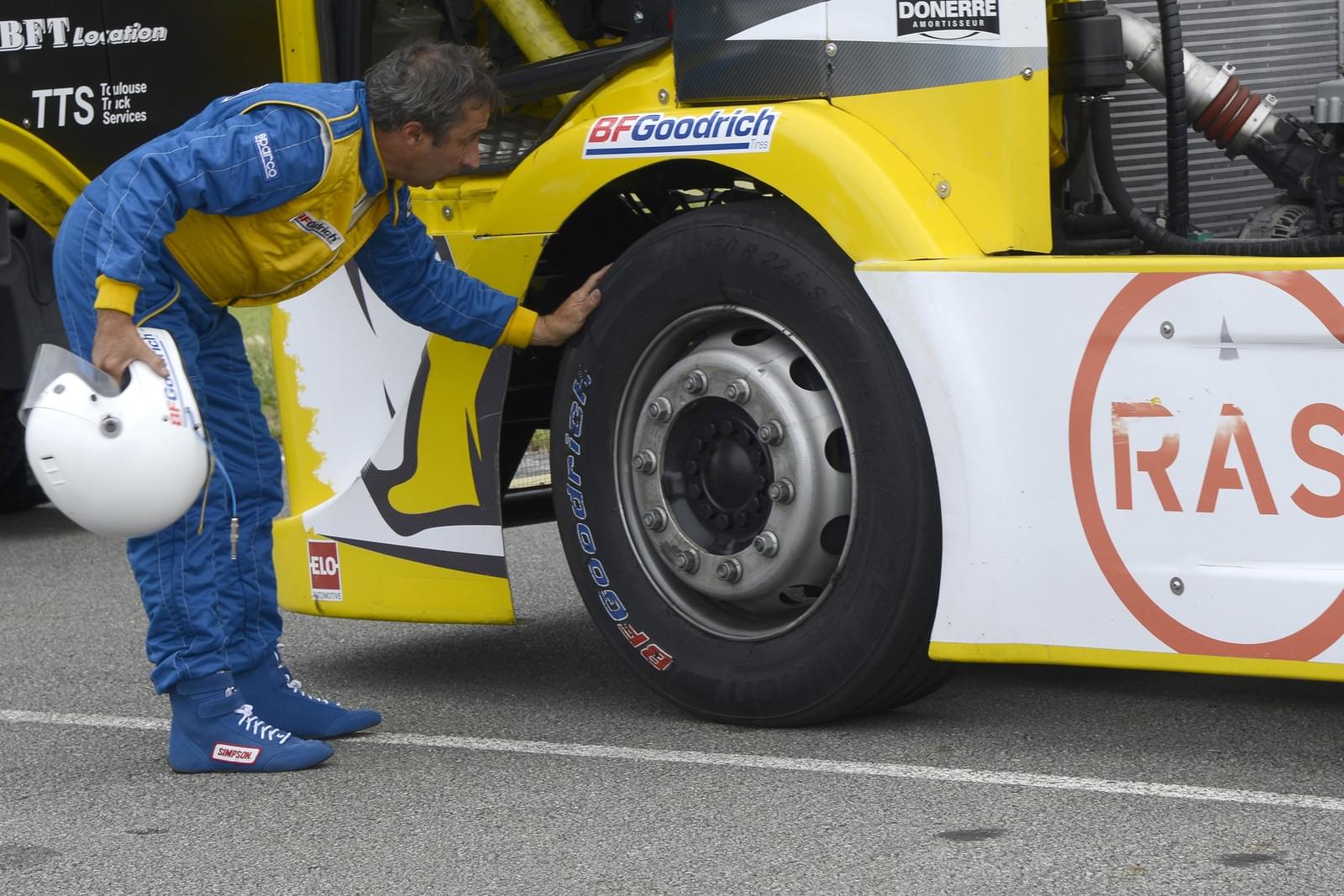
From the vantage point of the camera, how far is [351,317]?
514 centimetres

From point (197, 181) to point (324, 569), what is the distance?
134 centimetres

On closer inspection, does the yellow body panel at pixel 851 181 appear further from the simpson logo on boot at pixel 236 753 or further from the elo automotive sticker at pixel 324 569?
the simpson logo on boot at pixel 236 753

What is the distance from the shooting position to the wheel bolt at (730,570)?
443 cm

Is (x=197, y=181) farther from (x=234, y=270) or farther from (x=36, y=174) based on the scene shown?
(x=36, y=174)

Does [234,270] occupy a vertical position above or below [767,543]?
above

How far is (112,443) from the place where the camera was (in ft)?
13.1

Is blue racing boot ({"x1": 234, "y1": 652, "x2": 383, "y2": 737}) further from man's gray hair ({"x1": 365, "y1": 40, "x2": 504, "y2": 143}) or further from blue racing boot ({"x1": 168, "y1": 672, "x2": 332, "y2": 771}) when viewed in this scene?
man's gray hair ({"x1": 365, "y1": 40, "x2": 504, "y2": 143})

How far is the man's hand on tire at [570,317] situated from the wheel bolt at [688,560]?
565mm

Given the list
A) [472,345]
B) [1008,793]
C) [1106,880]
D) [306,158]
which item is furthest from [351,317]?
[1106,880]

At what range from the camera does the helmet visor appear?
13.3 feet

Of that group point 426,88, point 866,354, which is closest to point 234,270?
point 426,88

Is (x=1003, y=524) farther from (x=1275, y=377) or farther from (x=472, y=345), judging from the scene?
(x=472, y=345)

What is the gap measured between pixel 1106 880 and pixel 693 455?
59.0 inches

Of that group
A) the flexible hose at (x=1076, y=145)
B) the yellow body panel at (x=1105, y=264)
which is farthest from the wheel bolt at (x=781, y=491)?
the flexible hose at (x=1076, y=145)
